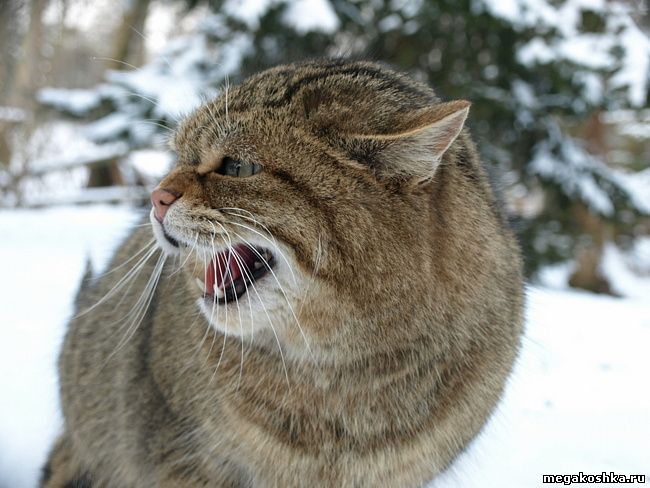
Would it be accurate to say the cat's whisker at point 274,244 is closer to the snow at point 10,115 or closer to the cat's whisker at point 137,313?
the cat's whisker at point 137,313

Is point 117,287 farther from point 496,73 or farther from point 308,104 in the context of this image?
point 496,73

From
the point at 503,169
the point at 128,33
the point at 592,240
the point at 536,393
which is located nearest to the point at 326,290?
the point at 536,393

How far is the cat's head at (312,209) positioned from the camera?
1.42 m

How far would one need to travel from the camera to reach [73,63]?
56.0 ft

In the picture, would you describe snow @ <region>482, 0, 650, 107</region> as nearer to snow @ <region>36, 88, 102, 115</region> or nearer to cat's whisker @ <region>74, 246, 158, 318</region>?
snow @ <region>36, 88, 102, 115</region>

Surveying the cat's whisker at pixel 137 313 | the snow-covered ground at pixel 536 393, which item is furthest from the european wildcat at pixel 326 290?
the snow-covered ground at pixel 536 393

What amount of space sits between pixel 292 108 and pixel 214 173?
0.82 feet

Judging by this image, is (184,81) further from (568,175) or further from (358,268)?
(358,268)

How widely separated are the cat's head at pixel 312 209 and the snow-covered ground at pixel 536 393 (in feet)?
2.64

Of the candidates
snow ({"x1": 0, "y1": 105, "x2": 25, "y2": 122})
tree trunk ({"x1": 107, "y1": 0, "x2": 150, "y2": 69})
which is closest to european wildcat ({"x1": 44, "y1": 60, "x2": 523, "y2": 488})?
tree trunk ({"x1": 107, "y1": 0, "x2": 150, "y2": 69})

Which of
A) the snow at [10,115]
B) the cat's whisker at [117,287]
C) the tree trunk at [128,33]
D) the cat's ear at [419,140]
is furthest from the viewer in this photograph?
the snow at [10,115]

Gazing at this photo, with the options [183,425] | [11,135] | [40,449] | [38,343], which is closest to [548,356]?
[183,425]

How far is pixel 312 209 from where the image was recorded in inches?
56.6

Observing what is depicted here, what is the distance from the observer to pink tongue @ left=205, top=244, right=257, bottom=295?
4.91 ft
